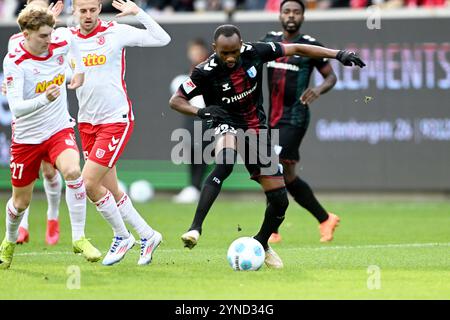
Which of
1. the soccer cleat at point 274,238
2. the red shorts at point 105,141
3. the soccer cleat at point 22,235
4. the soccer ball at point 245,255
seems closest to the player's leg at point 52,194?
the soccer cleat at point 22,235

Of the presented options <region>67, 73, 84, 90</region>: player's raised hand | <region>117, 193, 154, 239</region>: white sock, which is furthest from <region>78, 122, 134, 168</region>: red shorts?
<region>67, 73, 84, 90</region>: player's raised hand

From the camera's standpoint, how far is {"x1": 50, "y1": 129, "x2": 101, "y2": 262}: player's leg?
9602mm

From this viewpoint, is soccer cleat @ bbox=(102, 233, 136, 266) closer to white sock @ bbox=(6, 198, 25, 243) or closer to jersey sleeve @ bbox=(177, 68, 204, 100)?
white sock @ bbox=(6, 198, 25, 243)

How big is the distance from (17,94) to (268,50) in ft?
7.93

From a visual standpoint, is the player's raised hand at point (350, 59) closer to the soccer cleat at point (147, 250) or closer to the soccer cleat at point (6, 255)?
the soccer cleat at point (147, 250)

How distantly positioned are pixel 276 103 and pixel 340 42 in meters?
5.59

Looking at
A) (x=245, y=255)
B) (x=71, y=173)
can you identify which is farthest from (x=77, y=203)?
(x=245, y=255)

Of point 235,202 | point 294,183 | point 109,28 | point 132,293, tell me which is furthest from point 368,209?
point 132,293

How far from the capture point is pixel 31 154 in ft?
32.2

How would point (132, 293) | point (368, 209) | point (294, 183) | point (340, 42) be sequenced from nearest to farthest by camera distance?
1. point (132, 293)
2. point (294, 183)
3. point (368, 209)
4. point (340, 42)

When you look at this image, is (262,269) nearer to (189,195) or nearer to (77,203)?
(77,203)

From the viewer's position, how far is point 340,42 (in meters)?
18.2

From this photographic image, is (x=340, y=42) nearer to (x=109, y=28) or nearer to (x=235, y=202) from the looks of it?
(x=235, y=202)

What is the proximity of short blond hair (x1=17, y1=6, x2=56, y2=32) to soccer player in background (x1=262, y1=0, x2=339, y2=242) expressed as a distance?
3.86 meters
